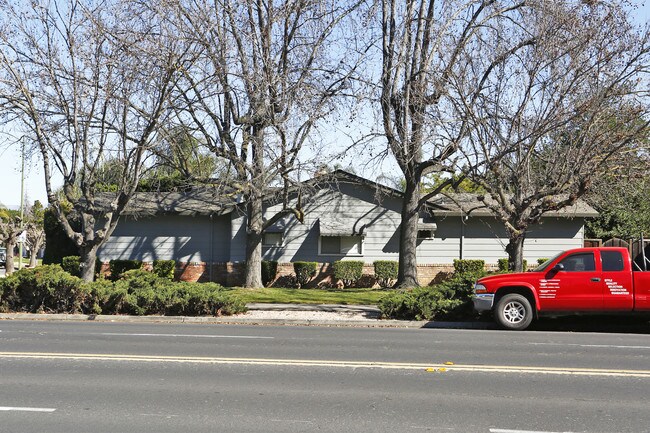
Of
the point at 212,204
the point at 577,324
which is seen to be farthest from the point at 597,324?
the point at 212,204

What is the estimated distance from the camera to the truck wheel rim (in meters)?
15.8

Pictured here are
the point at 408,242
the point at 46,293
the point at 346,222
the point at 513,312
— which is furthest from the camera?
the point at 346,222

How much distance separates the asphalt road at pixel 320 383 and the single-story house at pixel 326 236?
15895 millimetres

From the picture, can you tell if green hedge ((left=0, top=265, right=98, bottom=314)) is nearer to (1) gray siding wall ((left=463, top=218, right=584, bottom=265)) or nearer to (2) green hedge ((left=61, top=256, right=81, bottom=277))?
(2) green hedge ((left=61, top=256, right=81, bottom=277))

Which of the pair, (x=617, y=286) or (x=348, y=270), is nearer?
(x=617, y=286)

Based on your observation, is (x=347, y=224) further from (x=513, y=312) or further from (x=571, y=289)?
(x=571, y=289)

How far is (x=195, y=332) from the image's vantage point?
14805 mm

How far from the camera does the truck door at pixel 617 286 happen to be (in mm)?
15078

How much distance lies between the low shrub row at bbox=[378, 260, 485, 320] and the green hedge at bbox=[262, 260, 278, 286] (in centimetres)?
1207

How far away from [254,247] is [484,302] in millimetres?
12804

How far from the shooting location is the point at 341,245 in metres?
30.1

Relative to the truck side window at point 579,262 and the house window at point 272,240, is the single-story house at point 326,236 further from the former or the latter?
the truck side window at point 579,262

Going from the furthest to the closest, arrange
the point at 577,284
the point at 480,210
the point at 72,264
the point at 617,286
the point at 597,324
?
the point at 480,210 → the point at 72,264 → the point at 597,324 → the point at 577,284 → the point at 617,286

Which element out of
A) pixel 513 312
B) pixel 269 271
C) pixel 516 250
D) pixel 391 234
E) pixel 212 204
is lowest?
pixel 513 312
